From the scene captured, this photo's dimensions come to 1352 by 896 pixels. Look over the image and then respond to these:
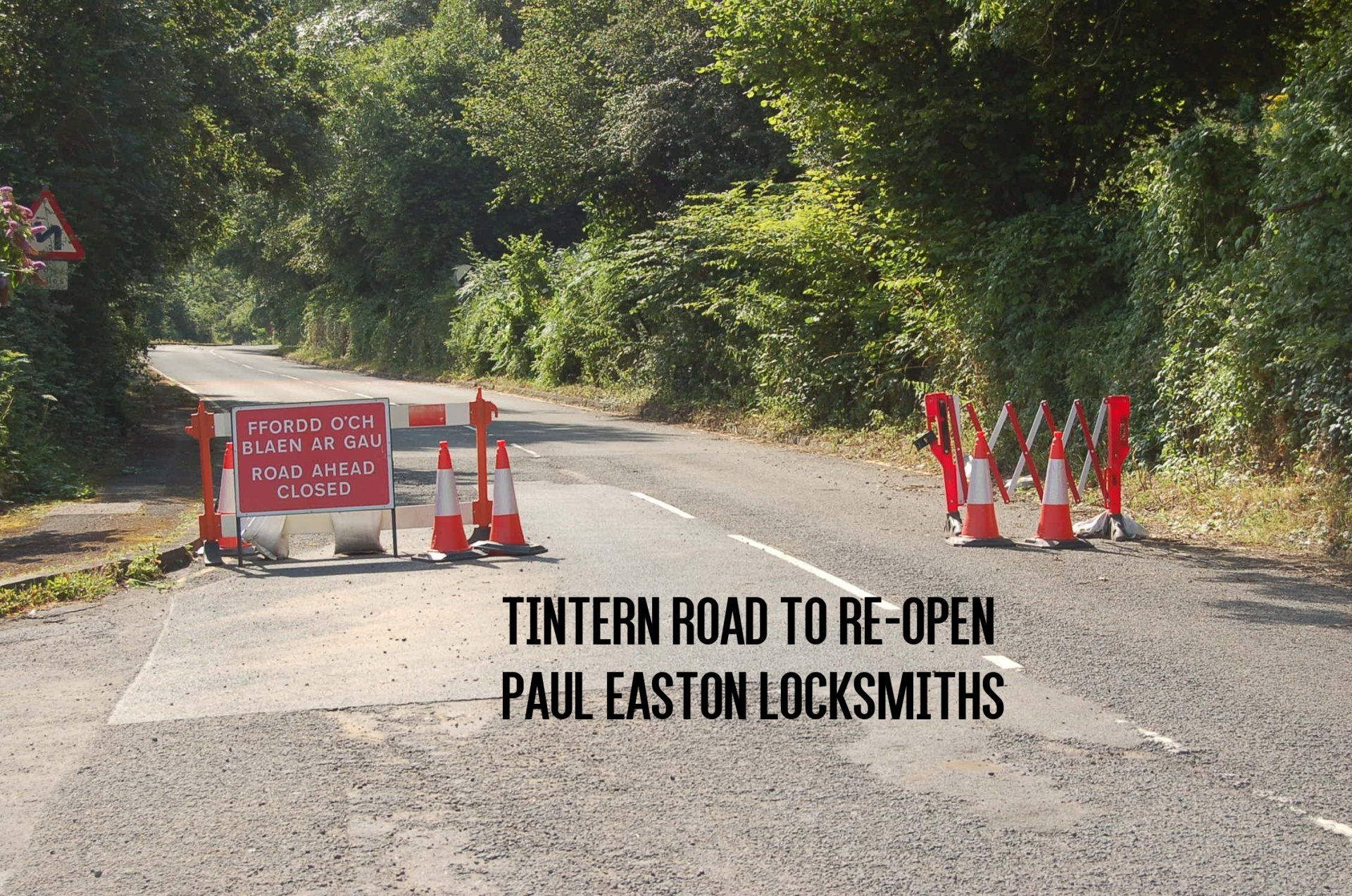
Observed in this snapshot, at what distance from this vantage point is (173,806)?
4992 millimetres

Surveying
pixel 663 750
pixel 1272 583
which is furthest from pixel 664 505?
pixel 663 750

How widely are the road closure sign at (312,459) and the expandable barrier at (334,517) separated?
9 cm

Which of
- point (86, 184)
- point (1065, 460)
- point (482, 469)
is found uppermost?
point (86, 184)

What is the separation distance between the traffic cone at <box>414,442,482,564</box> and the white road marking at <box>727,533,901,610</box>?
2.17 metres

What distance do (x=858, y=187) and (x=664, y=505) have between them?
301 inches

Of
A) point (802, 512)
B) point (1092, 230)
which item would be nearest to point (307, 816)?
point (802, 512)

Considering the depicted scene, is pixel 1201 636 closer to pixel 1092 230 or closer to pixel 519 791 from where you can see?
pixel 519 791

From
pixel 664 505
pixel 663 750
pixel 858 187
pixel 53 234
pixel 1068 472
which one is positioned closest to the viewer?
pixel 663 750

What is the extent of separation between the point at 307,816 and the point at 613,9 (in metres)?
35.0

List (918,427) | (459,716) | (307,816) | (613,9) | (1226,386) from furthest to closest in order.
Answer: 1. (613,9)
2. (918,427)
3. (1226,386)
4. (459,716)
5. (307,816)

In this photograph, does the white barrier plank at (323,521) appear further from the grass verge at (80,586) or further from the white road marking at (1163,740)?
the white road marking at (1163,740)

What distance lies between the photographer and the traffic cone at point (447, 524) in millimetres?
10477

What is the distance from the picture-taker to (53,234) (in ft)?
45.8

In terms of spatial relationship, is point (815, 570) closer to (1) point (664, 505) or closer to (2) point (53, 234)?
(1) point (664, 505)
